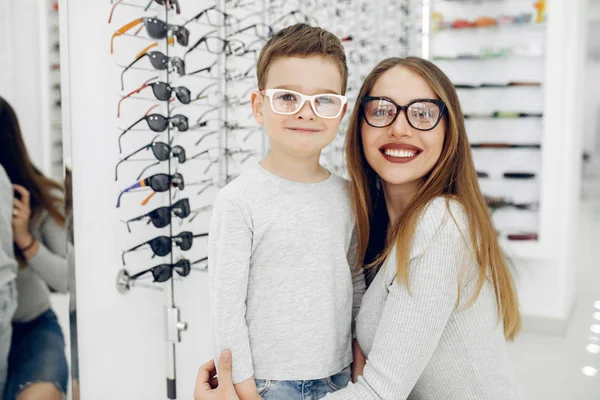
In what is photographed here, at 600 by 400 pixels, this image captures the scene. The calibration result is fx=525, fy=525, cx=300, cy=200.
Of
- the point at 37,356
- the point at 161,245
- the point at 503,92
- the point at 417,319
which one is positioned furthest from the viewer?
the point at 503,92

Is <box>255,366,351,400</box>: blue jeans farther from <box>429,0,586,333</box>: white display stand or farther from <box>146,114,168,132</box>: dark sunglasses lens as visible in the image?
<box>429,0,586,333</box>: white display stand

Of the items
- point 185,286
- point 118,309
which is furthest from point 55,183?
point 185,286

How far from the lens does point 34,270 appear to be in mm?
1418

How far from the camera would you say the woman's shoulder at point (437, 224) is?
3.79ft

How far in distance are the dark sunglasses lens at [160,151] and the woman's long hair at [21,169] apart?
14.4 inches

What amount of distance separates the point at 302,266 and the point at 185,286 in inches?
40.7

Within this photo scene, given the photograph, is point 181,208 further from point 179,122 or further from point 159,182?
point 179,122

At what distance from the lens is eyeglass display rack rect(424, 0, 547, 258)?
4.06 metres

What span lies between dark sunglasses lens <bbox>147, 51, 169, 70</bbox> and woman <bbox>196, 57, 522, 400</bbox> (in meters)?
0.71

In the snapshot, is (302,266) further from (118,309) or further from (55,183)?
(118,309)

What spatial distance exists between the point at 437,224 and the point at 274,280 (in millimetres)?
403

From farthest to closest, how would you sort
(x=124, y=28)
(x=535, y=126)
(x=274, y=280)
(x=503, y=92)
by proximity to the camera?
(x=503, y=92), (x=535, y=126), (x=124, y=28), (x=274, y=280)

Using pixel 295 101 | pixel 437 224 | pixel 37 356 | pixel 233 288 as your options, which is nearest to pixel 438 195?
pixel 437 224

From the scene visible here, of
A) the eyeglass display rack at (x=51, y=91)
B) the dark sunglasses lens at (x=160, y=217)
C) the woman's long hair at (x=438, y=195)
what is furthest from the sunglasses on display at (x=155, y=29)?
the woman's long hair at (x=438, y=195)
